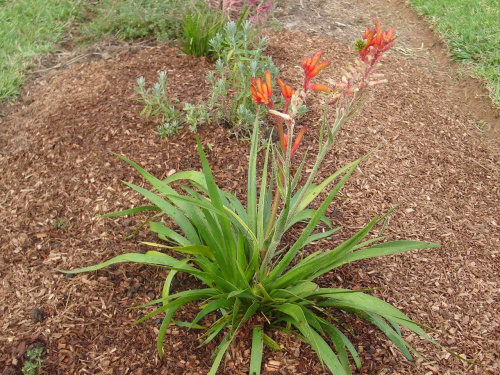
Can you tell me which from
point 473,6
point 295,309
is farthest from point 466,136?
point 295,309

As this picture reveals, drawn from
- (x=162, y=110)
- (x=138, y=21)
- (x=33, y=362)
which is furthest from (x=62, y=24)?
(x=33, y=362)

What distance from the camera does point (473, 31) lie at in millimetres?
4789

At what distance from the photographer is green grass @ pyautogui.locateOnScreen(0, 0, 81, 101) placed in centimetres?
407

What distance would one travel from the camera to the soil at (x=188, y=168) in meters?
2.28

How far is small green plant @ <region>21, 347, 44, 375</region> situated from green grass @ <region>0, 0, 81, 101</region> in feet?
8.00

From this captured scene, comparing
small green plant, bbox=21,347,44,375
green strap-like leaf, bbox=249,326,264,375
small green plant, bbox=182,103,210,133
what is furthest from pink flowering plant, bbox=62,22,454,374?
small green plant, bbox=182,103,210,133

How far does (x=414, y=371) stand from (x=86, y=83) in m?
3.09

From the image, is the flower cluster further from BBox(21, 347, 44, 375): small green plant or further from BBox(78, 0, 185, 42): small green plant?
BBox(78, 0, 185, 42): small green plant

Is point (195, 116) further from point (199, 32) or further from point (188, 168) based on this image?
point (199, 32)

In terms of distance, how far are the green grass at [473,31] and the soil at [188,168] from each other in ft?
0.53

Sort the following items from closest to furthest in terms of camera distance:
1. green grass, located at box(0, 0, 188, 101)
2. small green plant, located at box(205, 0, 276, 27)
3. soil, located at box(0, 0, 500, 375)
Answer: soil, located at box(0, 0, 500, 375)
small green plant, located at box(205, 0, 276, 27)
green grass, located at box(0, 0, 188, 101)

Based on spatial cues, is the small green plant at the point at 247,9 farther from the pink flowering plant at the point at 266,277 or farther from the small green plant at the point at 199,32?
the pink flowering plant at the point at 266,277

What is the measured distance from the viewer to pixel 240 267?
205cm

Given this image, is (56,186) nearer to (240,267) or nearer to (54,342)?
(54,342)
